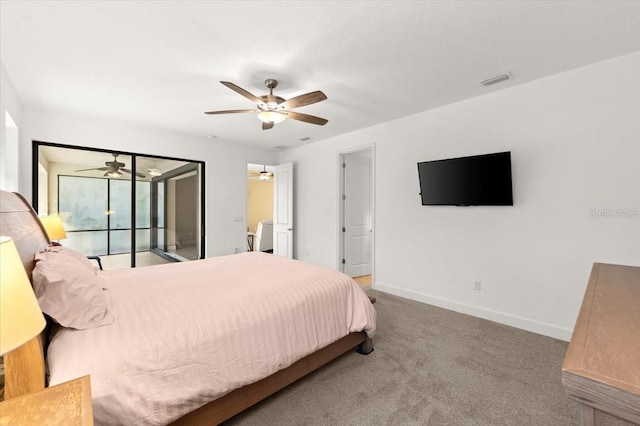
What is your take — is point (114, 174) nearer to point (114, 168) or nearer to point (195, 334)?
point (114, 168)

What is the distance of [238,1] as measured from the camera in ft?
5.82

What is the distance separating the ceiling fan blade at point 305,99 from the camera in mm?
2463

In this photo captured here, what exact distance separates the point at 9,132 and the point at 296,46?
360cm

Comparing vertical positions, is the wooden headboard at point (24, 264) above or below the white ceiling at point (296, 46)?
below

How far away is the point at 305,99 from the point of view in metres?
2.56

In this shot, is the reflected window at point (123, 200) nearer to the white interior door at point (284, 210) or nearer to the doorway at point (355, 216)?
the white interior door at point (284, 210)

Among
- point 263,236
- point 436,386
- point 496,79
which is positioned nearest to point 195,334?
point 436,386

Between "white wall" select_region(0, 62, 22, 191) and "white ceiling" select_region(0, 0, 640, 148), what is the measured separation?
13 centimetres

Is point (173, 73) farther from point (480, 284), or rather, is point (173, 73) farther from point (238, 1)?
point (480, 284)

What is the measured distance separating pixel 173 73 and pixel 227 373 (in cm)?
265

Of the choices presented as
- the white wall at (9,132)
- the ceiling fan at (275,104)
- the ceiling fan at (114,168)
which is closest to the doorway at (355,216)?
the ceiling fan at (275,104)

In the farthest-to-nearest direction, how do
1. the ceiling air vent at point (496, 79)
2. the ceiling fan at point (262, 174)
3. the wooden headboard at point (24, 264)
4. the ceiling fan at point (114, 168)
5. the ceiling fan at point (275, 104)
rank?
the ceiling fan at point (262, 174)
the ceiling fan at point (114, 168)
the ceiling air vent at point (496, 79)
the ceiling fan at point (275, 104)
the wooden headboard at point (24, 264)

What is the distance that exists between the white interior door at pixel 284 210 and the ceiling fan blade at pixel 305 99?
299 cm

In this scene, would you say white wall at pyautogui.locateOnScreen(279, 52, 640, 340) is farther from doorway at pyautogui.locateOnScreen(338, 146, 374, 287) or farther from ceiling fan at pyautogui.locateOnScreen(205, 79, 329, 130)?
ceiling fan at pyautogui.locateOnScreen(205, 79, 329, 130)
